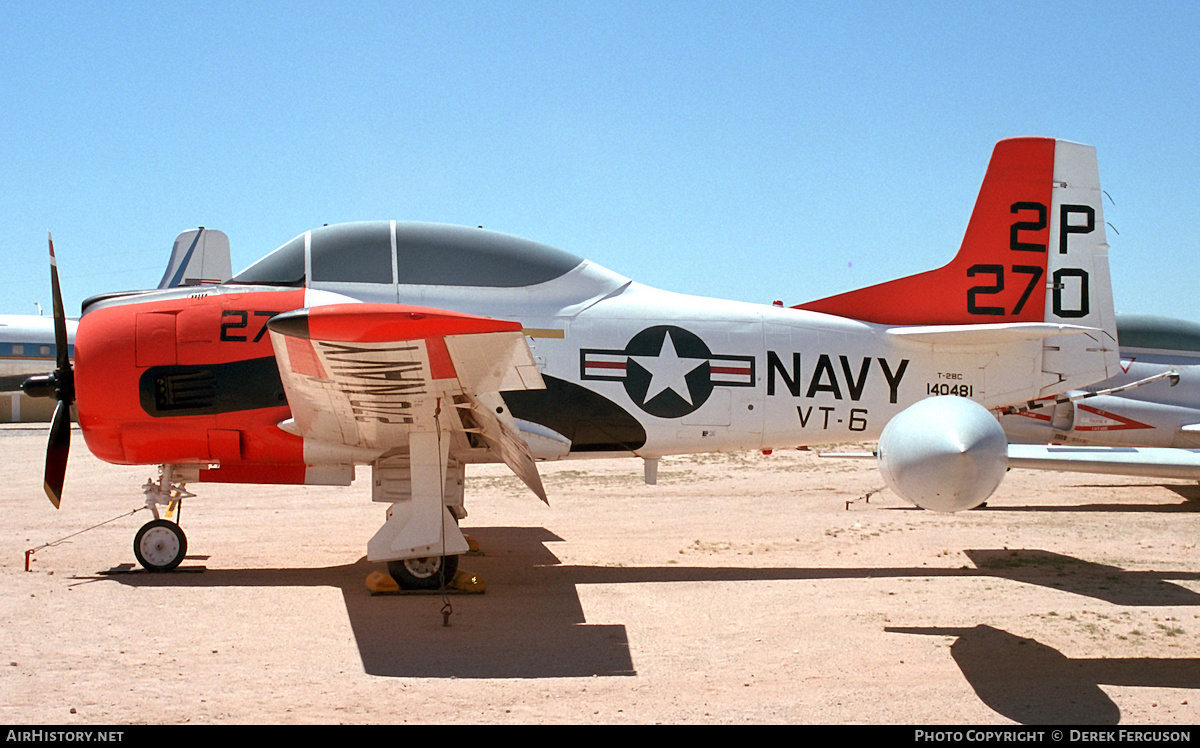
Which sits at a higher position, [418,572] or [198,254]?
[198,254]

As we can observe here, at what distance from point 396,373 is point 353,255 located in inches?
106

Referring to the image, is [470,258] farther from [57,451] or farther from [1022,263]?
[1022,263]

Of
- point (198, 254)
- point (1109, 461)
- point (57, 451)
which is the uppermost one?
point (198, 254)

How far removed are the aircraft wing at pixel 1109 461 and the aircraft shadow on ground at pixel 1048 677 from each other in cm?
158

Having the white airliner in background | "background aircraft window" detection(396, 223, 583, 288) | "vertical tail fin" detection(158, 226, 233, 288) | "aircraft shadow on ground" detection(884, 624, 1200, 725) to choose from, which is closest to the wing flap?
"background aircraft window" detection(396, 223, 583, 288)

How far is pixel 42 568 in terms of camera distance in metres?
8.09

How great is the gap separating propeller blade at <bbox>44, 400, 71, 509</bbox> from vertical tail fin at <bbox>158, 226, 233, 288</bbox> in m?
20.7

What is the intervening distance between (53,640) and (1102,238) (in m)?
10.6

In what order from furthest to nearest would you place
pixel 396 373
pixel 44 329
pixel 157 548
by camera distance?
pixel 44 329
pixel 157 548
pixel 396 373

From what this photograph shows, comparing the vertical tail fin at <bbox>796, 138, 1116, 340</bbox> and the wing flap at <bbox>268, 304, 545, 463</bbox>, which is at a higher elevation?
the vertical tail fin at <bbox>796, 138, 1116, 340</bbox>

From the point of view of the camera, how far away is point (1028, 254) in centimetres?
941

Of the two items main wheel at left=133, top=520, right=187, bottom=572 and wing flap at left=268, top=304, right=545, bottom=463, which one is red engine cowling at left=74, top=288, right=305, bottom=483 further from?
wing flap at left=268, top=304, right=545, bottom=463

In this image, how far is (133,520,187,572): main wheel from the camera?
8023 mm

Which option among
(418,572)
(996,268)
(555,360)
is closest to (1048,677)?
(555,360)
